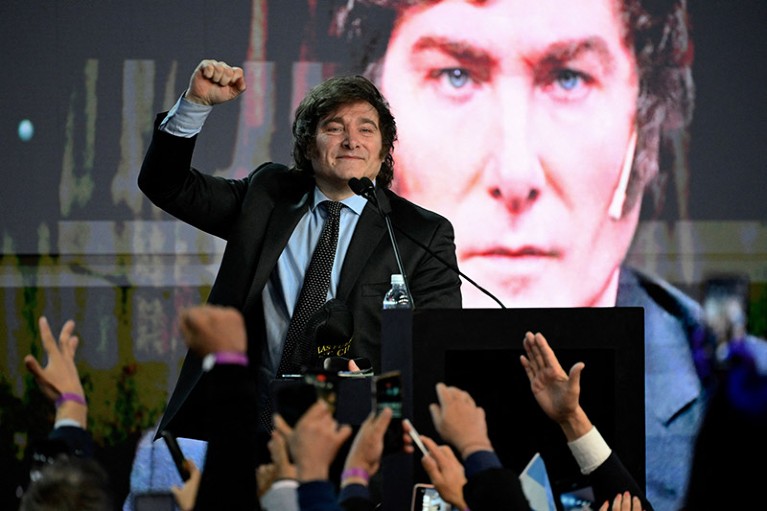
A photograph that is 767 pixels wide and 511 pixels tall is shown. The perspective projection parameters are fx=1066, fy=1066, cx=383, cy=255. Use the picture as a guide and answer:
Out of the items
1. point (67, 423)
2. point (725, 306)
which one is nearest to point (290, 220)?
point (67, 423)

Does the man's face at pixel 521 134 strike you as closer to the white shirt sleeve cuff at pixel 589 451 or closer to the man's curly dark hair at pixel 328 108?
the man's curly dark hair at pixel 328 108

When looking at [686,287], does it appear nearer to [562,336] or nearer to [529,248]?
[529,248]

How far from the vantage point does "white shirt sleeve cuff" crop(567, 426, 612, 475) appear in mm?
2254

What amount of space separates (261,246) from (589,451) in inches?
46.8

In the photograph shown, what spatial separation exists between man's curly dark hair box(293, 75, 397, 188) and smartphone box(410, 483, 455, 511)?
4.00 ft

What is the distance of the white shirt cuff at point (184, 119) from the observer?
114 inches

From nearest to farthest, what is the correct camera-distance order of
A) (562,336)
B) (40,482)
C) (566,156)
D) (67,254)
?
(40,482)
(562,336)
(67,254)
(566,156)

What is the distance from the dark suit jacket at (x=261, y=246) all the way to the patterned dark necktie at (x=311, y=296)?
60 millimetres

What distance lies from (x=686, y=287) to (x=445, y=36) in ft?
5.92

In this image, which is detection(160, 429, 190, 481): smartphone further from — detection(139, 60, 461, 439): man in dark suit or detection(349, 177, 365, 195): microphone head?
detection(349, 177, 365, 195): microphone head

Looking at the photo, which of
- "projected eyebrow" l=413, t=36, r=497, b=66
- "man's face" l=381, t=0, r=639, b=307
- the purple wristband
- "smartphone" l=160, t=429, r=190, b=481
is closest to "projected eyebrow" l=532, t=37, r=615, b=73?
"man's face" l=381, t=0, r=639, b=307

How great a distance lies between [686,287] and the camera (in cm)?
556

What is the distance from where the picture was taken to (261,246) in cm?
303

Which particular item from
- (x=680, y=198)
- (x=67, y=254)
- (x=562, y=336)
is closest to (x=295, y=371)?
(x=562, y=336)
